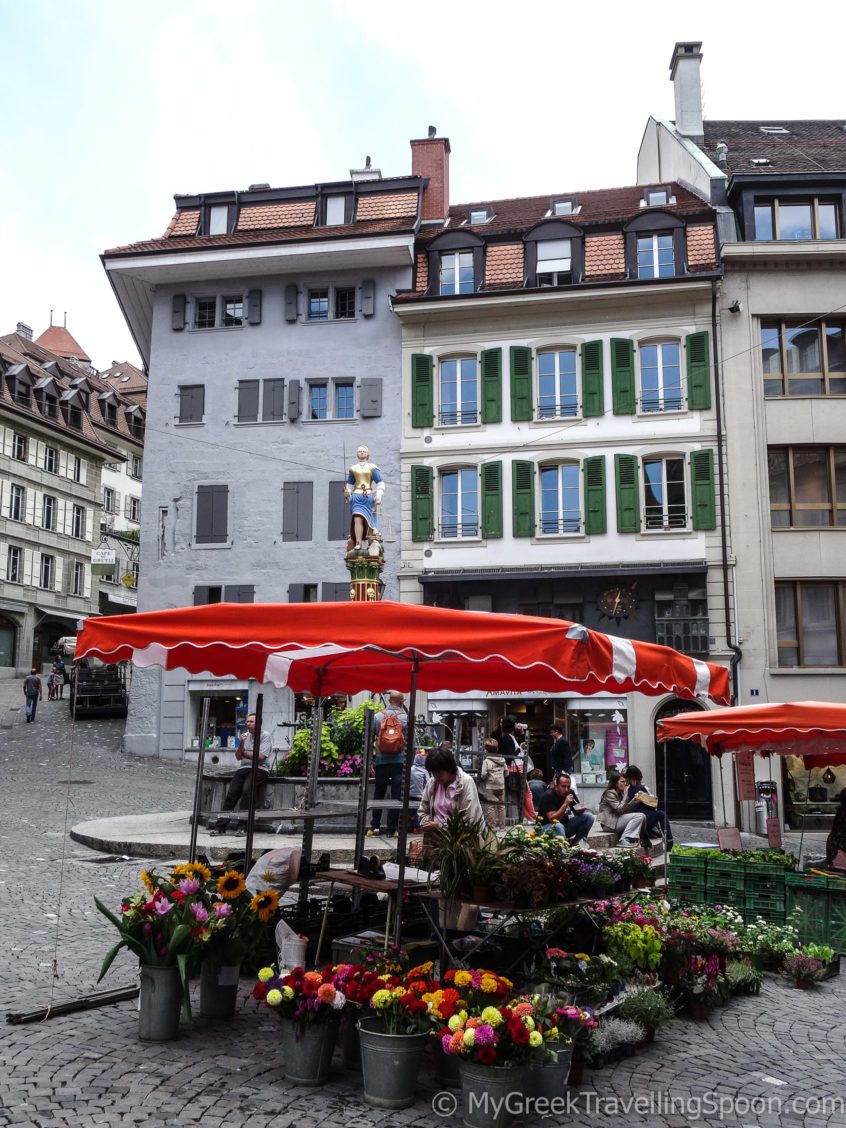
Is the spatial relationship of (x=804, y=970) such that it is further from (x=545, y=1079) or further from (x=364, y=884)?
(x=545, y=1079)

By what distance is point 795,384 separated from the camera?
29.2 meters

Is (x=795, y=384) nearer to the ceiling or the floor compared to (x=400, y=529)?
nearer to the ceiling

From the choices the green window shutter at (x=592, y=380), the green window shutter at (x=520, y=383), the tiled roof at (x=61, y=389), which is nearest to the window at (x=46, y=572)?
the tiled roof at (x=61, y=389)

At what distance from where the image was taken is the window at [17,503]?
52094mm

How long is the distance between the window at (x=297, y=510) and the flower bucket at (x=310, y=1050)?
2591 centimetres

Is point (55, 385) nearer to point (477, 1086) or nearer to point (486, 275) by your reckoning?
point (486, 275)

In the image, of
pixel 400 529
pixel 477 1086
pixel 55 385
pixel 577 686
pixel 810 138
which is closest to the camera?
pixel 477 1086

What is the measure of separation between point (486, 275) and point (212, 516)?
34.2 feet

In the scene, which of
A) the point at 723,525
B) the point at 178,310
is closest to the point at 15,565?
the point at 178,310

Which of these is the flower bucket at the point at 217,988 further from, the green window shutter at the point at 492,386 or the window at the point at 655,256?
the window at the point at 655,256

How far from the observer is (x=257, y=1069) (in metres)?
5.99

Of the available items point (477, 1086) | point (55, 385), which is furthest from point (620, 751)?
point (55, 385)

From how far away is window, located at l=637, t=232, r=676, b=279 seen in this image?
30.5 m

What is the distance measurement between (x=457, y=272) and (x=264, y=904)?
89.8ft
